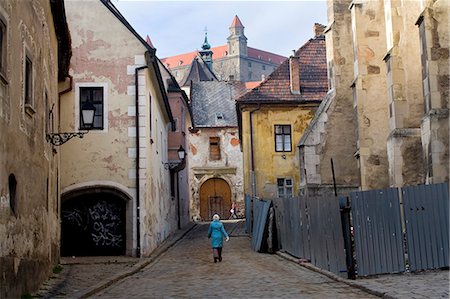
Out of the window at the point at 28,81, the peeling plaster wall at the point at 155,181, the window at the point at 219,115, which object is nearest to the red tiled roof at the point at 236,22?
the window at the point at 219,115

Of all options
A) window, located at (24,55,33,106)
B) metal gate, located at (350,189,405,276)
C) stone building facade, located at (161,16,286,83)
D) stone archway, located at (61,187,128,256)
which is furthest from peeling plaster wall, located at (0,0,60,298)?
stone building facade, located at (161,16,286,83)

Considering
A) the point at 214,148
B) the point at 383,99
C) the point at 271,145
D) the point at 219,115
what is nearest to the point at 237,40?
the point at 219,115

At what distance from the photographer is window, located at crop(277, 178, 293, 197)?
34.7m

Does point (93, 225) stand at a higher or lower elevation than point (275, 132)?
lower

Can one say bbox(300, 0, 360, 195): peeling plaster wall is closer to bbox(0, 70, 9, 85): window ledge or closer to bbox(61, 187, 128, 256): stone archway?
bbox(61, 187, 128, 256): stone archway

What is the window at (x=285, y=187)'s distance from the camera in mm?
34719

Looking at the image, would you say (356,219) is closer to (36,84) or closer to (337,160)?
(36,84)

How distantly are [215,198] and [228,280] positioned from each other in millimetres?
41883

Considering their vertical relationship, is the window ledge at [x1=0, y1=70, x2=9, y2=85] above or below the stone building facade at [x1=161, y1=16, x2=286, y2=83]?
below

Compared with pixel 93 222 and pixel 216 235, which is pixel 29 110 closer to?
pixel 216 235

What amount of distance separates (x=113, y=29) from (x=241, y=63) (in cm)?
13408

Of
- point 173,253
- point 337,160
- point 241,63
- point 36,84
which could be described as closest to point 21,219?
point 36,84

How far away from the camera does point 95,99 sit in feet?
70.3

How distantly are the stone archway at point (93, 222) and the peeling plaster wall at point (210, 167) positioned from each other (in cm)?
3367
